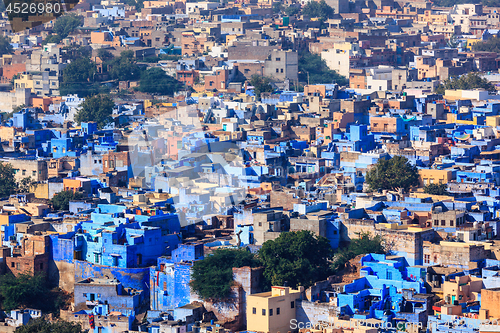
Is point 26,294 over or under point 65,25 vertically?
under

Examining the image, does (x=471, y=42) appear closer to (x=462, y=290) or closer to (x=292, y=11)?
(x=292, y=11)

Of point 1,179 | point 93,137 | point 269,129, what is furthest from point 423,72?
point 1,179

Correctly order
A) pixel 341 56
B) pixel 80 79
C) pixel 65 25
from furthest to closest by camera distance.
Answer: pixel 65 25 → pixel 341 56 → pixel 80 79

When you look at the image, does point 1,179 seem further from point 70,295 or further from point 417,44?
point 417,44

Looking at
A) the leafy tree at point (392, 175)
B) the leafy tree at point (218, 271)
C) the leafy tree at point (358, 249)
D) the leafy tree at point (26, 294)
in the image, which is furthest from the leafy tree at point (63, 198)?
the leafy tree at point (358, 249)

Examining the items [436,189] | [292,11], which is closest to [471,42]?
[292,11]

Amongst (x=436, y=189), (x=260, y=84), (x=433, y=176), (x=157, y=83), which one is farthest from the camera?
(x=157, y=83)

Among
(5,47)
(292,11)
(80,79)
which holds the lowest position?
(80,79)

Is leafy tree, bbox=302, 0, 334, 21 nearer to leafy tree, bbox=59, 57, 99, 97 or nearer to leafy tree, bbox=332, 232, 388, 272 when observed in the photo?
leafy tree, bbox=59, 57, 99, 97
